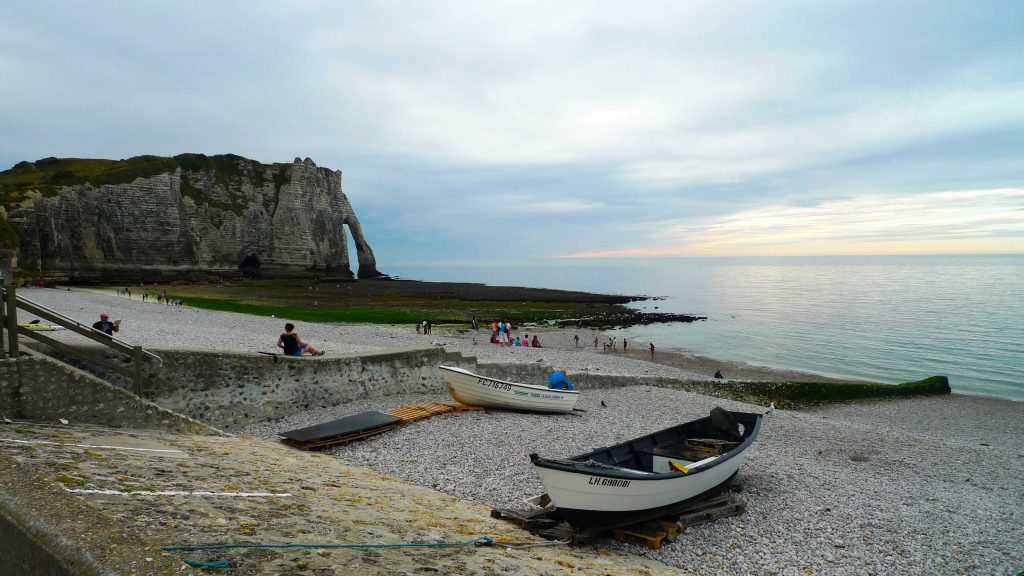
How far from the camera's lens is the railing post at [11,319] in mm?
7691

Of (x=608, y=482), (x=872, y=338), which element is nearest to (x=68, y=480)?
(x=608, y=482)

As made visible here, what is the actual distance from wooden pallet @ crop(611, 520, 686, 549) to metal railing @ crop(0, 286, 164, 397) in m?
8.70

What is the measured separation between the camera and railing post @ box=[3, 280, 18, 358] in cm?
769

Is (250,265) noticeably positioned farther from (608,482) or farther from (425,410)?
(608,482)

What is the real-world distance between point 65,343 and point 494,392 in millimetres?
9209

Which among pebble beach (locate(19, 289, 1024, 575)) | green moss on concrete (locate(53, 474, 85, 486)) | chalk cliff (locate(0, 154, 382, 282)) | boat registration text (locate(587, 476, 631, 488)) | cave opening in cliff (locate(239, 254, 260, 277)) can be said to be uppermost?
chalk cliff (locate(0, 154, 382, 282))

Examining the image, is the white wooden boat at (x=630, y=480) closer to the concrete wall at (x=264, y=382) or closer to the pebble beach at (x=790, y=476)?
the pebble beach at (x=790, y=476)

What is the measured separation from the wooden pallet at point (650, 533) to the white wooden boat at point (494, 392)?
22.0ft

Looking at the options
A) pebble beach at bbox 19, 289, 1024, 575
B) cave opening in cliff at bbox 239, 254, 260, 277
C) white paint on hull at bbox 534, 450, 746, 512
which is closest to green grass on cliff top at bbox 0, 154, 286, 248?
cave opening in cliff at bbox 239, 254, 260, 277

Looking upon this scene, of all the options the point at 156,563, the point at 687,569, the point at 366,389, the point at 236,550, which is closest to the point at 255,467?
the point at 236,550

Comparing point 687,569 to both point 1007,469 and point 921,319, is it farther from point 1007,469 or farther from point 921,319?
point 921,319

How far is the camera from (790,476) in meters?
11.3

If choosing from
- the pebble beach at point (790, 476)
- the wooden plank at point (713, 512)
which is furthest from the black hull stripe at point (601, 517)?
the wooden plank at point (713, 512)

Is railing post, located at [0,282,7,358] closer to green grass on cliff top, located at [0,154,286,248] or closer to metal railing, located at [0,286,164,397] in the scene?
metal railing, located at [0,286,164,397]
